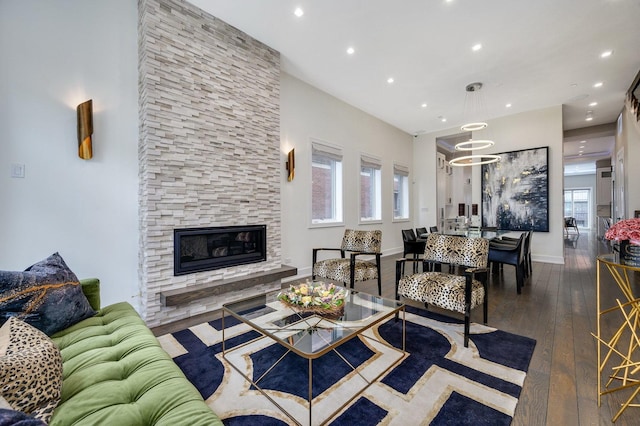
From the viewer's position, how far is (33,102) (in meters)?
2.39

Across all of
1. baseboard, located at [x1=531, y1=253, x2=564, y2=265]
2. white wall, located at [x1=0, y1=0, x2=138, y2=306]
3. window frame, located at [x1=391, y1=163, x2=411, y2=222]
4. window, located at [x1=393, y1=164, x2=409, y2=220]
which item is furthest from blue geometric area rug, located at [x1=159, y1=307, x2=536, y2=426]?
window, located at [x1=393, y1=164, x2=409, y2=220]

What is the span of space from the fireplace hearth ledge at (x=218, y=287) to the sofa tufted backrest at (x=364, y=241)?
95 centimetres

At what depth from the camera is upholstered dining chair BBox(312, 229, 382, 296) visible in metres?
3.44

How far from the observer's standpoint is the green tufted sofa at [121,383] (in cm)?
101

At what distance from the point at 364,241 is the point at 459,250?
1305 millimetres

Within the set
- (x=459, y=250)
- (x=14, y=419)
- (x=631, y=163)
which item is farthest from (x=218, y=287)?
(x=631, y=163)

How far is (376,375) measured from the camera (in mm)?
1924

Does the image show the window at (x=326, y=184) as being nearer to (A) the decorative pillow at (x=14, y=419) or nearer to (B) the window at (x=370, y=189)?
→ (B) the window at (x=370, y=189)

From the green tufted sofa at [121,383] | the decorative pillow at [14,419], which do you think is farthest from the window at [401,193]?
the decorative pillow at [14,419]

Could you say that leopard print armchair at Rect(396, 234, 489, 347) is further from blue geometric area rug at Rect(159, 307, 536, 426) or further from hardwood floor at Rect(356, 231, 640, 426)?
hardwood floor at Rect(356, 231, 640, 426)

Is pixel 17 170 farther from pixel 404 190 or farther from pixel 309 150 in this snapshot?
pixel 404 190

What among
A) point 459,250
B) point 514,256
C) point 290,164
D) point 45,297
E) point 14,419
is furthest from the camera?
point 290,164

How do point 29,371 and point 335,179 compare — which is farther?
point 335,179

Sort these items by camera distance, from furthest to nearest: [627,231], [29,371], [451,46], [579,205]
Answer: [579,205]
[451,46]
[627,231]
[29,371]
